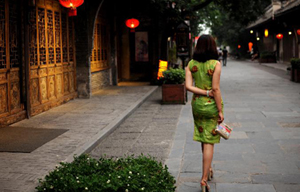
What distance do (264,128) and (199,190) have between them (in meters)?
4.27

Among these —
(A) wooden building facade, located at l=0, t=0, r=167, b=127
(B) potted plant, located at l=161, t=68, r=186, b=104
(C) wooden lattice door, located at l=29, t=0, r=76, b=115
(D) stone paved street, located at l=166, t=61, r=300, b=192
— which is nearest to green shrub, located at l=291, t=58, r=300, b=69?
(A) wooden building facade, located at l=0, t=0, r=167, b=127

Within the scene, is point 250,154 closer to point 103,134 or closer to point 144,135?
point 144,135

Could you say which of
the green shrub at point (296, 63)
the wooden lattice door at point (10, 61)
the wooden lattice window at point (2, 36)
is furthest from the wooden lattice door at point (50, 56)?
the green shrub at point (296, 63)

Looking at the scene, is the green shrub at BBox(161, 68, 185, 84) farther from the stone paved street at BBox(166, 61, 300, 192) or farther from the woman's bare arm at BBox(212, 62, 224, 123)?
the woman's bare arm at BBox(212, 62, 224, 123)

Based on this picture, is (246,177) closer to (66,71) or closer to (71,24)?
(66,71)

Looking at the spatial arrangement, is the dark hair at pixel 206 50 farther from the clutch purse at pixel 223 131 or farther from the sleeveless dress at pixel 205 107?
the clutch purse at pixel 223 131

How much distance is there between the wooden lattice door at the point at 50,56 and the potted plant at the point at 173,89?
2.92 m

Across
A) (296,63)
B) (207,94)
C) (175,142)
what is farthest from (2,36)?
(296,63)

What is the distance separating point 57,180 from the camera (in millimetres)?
4207

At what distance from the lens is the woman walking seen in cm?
515

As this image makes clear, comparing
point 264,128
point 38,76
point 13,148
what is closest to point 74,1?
point 38,76

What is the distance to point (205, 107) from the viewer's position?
5164 millimetres

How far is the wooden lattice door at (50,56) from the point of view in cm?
1084

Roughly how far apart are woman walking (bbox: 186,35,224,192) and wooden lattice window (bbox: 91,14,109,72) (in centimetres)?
1126
